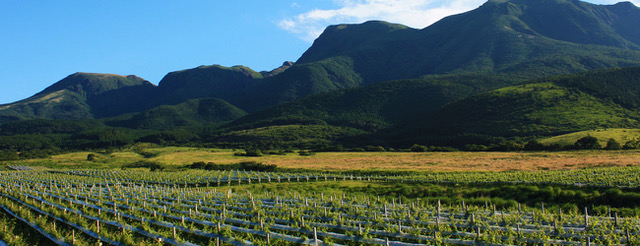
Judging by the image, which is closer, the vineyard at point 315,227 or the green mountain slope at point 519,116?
the vineyard at point 315,227

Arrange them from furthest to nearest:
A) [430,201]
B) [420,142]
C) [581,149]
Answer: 1. [420,142]
2. [581,149]
3. [430,201]

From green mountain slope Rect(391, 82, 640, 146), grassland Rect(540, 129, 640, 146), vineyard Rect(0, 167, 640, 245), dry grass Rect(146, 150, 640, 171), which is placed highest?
green mountain slope Rect(391, 82, 640, 146)

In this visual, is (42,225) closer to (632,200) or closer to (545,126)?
(632,200)

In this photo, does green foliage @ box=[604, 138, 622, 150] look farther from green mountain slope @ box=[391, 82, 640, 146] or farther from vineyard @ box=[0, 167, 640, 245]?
vineyard @ box=[0, 167, 640, 245]

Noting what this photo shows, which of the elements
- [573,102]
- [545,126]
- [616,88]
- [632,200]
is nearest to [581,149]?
[545,126]

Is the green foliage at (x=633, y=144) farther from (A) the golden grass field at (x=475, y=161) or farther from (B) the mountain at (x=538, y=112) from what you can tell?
(B) the mountain at (x=538, y=112)

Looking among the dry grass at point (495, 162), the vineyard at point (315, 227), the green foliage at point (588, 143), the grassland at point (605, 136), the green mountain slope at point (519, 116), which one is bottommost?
the dry grass at point (495, 162)

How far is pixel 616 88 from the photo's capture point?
172 m

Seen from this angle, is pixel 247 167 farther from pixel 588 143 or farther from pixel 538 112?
pixel 538 112

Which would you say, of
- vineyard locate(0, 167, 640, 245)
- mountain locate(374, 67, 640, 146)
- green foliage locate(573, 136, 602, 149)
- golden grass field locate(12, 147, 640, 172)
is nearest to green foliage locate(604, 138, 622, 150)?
green foliage locate(573, 136, 602, 149)

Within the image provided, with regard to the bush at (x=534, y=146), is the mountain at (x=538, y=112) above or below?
above

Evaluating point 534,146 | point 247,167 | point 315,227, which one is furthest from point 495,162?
point 315,227

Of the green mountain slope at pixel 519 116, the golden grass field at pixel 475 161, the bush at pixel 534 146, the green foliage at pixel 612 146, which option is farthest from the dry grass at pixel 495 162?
the green mountain slope at pixel 519 116

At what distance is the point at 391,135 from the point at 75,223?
568 ft
